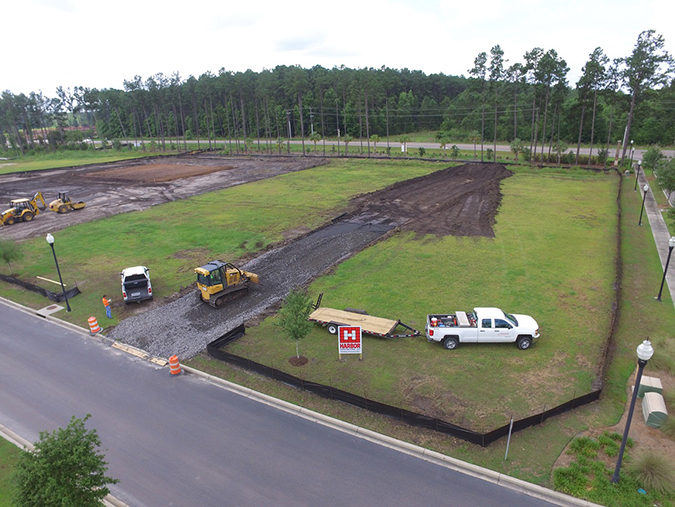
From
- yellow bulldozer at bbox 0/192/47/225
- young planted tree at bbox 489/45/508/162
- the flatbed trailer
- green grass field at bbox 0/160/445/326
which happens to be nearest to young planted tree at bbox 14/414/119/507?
the flatbed trailer

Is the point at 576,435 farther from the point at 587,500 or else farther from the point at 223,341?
the point at 223,341

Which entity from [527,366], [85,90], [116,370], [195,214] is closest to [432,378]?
[527,366]

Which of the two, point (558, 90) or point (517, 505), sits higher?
point (558, 90)

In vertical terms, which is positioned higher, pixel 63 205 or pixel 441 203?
pixel 63 205

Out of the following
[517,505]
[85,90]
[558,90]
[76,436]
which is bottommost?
[517,505]

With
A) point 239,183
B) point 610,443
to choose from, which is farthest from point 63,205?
point 610,443

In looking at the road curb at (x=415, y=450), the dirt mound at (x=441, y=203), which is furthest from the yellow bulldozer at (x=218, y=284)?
the dirt mound at (x=441, y=203)

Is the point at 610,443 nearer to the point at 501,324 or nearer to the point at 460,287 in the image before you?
the point at 501,324
